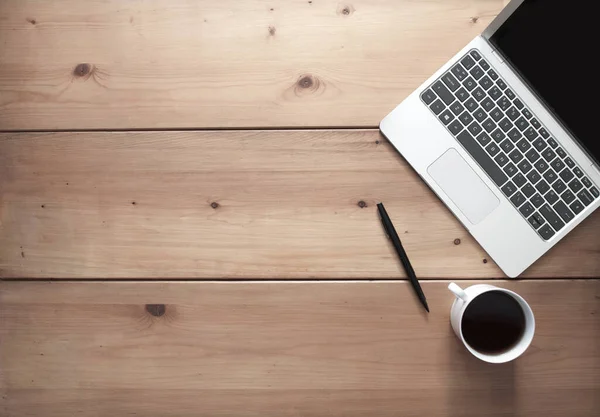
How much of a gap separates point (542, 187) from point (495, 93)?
0.12 meters

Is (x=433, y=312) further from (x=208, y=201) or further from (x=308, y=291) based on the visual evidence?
(x=208, y=201)

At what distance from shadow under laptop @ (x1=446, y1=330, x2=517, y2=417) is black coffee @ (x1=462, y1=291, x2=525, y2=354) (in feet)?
0.12

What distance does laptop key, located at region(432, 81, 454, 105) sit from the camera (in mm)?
704

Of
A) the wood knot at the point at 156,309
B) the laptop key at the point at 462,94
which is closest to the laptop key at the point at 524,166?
the laptop key at the point at 462,94

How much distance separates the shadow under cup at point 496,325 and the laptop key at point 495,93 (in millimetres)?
229

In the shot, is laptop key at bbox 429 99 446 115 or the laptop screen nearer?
the laptop screen

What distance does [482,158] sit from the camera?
2.29ft

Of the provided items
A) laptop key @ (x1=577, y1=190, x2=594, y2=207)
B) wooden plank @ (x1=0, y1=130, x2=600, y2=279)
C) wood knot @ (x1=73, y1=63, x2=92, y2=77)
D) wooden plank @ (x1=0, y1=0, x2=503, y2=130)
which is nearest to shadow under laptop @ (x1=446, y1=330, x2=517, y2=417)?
wooden plank @ (x1=0, y1=130, x2=600, y2=279)

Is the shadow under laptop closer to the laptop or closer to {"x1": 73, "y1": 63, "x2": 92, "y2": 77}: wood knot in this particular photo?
the laptop

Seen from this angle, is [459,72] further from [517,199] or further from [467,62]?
[517,199]

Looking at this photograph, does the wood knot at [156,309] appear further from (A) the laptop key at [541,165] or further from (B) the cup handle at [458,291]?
(A) the laptop key at [541,165]

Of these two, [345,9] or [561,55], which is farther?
[345,9]

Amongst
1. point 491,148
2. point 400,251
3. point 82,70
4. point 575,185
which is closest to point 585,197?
point 575,185

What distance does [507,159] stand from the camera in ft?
2.28
